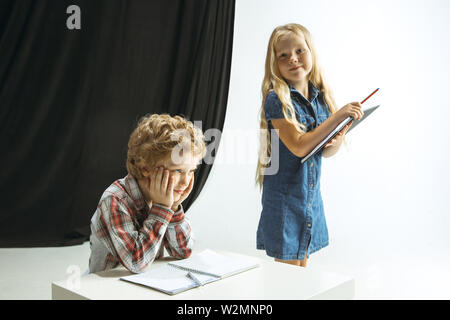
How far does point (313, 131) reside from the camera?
4.58 ft

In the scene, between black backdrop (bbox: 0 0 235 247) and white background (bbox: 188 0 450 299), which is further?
white background (bbox: 188 0 450 299)

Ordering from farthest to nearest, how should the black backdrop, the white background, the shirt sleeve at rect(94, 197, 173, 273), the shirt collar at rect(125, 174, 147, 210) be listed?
the white background
the black backdrop
the shirt collar at rect(125, 174, 147, 210)
the shirt sleeve at rect(94, 197, 173, 273)

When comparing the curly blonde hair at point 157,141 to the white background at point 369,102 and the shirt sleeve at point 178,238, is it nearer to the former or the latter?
the shirt sleeve at point 178,238

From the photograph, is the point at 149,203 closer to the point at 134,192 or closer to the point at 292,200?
the point at 134,192

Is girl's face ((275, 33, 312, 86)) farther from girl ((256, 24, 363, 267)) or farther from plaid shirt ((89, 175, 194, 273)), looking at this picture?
plaid shirt ((89, 175, 194, 273))

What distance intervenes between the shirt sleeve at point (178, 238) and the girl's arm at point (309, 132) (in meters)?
0.44

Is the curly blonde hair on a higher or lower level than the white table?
higher

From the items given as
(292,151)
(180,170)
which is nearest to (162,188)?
(180,170)

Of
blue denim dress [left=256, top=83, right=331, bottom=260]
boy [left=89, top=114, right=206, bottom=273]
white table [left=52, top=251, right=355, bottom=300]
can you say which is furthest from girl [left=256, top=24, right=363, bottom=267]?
white table [left=52, top=251, right=355, bottom=300]

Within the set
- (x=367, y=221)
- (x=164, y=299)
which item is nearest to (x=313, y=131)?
(x=164, y=299)

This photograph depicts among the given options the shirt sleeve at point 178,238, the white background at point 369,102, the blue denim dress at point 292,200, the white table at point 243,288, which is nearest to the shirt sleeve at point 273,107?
the blue denim dress at point 292,200

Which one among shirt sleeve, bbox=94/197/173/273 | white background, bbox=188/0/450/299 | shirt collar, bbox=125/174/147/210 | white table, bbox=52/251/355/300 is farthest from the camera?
white background, bbox=188/0/450/299

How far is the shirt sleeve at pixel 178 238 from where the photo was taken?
1.11 meters

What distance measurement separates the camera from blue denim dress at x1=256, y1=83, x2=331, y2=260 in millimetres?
1453
